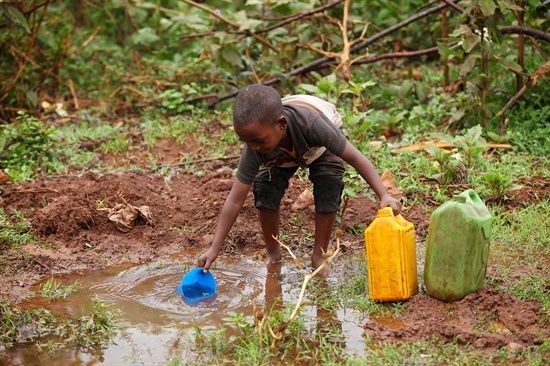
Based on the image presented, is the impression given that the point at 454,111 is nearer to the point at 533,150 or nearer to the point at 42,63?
the point at 533,150

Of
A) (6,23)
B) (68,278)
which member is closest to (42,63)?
(6,23)

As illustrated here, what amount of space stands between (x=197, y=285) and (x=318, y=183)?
0.86m

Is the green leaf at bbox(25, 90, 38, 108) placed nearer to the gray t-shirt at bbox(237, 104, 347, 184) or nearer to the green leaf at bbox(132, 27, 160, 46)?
the green leaf at bbox(132, 27, 160, 46)

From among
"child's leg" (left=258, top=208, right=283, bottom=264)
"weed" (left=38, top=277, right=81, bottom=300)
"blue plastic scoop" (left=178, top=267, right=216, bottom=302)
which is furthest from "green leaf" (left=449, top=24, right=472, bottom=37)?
"weed" (left=38, top=277, right=81, bottom=300)

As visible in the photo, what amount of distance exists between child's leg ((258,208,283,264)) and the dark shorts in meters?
0.05

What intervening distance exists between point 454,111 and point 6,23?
442cm

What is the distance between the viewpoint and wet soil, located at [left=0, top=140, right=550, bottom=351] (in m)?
4.16

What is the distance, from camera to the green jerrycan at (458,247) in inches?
127

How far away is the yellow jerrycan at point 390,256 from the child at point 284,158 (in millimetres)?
113

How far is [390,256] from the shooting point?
331cm

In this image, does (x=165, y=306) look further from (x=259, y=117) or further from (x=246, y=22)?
(x=246, y=22)

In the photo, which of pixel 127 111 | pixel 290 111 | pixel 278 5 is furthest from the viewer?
pixel 127 111

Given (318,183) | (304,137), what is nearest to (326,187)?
(318,183)

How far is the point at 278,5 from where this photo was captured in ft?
22.6
